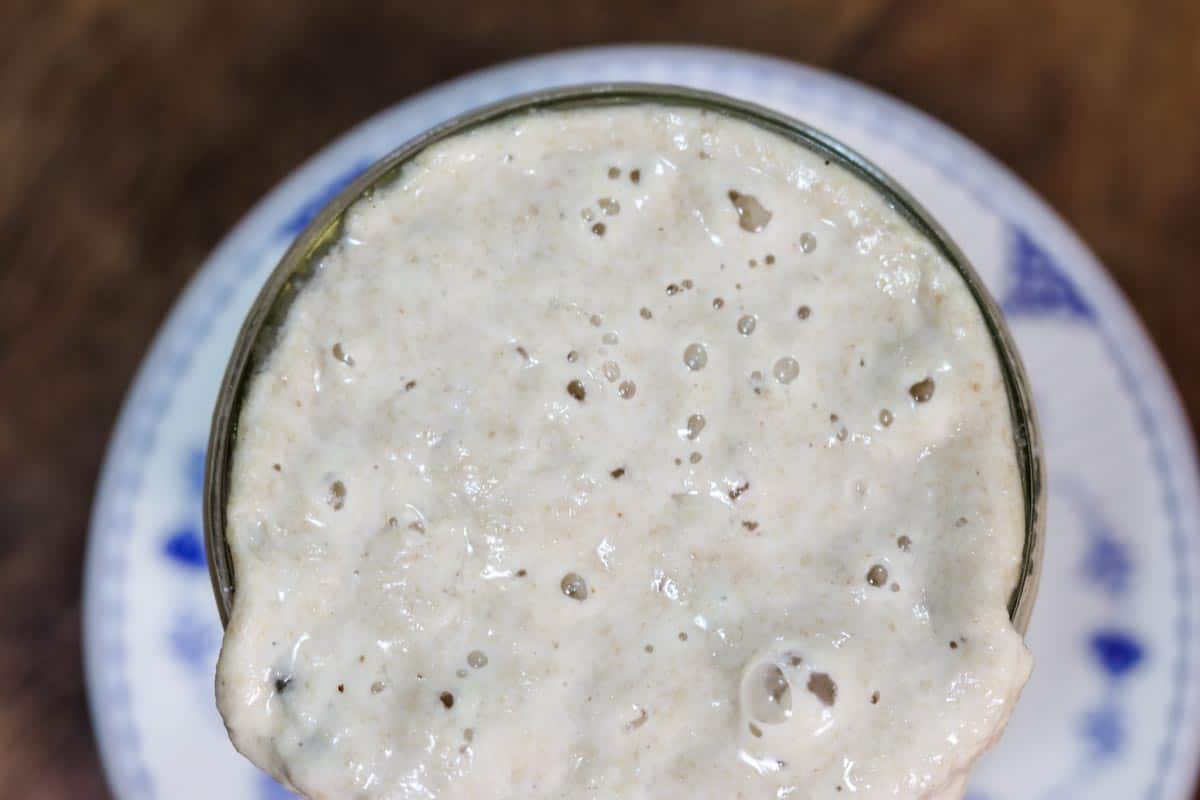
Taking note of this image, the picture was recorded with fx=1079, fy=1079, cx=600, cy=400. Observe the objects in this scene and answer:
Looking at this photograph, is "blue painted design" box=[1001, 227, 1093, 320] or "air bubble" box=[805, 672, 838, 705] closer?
"air bubble" box=[805, 672, 838, 705]

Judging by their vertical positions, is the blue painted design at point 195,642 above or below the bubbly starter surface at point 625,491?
below

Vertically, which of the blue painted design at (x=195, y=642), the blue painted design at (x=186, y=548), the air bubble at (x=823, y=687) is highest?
the air bubble at (x=823, y=687)

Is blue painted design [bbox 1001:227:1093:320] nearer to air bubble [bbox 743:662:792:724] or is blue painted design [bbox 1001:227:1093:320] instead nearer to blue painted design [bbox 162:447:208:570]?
air bubble [bbox 743:662:792:724]

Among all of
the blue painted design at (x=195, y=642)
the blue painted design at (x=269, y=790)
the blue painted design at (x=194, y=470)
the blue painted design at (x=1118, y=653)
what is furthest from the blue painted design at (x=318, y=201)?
the blue painted design at (x=1118, y=653)

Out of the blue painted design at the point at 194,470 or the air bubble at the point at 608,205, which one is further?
the blue painted design at the point at 194,470

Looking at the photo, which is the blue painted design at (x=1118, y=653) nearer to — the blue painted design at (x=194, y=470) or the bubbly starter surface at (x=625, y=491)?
the bubbly starter surface at (x=625, y=491)

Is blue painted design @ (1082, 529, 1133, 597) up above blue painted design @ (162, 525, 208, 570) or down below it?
above

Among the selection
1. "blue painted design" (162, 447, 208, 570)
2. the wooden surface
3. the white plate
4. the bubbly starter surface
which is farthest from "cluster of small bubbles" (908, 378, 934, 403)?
"blue painted design" (162, 447, 208, 570)

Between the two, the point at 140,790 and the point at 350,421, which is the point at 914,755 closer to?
the point at 350,421
